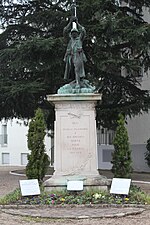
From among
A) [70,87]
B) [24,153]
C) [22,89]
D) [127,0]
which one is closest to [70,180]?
[70,87]

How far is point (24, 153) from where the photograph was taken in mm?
36125

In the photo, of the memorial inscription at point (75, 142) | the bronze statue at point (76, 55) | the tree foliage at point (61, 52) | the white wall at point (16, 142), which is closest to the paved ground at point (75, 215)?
the memorial inscription at point (75, 142)

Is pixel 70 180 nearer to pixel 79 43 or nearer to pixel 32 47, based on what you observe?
pixel 79 43

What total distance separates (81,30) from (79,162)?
3.54m

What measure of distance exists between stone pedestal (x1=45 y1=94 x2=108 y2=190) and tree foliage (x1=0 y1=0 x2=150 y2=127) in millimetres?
4867

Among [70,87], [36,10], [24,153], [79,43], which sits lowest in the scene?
[24,153]

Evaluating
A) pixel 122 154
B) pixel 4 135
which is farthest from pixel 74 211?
pixel 4 135

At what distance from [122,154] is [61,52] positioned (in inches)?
221

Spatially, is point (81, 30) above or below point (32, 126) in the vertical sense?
above

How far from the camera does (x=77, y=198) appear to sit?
32.9 feet

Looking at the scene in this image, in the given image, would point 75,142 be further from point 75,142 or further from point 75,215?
point 75,215

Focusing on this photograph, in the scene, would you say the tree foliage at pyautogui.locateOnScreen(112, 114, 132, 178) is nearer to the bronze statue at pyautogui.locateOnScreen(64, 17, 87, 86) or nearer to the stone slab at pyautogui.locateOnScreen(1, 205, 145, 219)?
the bronze statue at pyautogui.locateOnScreen(64, 17, 87, 86)

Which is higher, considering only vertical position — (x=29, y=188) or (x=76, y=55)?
(x=76, y=55)

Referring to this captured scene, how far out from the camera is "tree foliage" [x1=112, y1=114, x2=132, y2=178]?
38.6 feet
